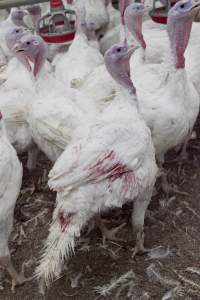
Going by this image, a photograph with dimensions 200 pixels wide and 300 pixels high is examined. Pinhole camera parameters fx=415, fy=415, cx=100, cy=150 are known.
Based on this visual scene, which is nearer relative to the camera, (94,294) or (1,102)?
(94,294)

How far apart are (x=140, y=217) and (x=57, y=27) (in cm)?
274

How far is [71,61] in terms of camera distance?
13.7 ft

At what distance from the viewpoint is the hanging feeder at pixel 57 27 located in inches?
165

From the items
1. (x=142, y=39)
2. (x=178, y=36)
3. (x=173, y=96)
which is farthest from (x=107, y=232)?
(x=142, y=39)

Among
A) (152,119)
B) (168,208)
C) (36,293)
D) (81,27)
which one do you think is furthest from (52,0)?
(36,293)

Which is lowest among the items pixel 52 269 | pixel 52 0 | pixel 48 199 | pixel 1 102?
pixel 48 199

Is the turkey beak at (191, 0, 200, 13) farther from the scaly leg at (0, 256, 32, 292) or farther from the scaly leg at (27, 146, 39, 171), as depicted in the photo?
the scaly leg at (0, 256, 32, 292)

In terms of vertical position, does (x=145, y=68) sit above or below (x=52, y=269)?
above

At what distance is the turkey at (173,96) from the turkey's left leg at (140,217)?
0.52 m

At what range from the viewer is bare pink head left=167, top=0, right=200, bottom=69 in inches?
114

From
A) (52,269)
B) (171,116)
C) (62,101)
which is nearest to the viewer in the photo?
(52,269)

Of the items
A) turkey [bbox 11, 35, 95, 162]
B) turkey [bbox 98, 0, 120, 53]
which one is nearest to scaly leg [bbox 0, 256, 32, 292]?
turkey [bbox 11, 35, 95, 162]

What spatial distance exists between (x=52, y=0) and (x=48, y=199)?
80.3 inches

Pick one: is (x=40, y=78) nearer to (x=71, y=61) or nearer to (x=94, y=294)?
(x=71, y=61)
